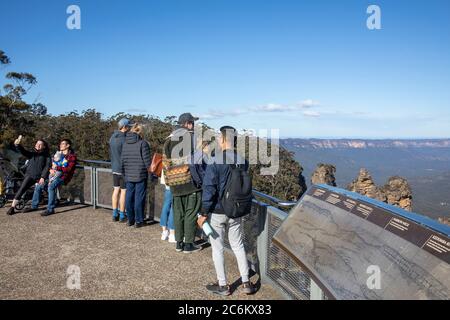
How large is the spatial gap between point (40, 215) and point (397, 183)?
1961 inches

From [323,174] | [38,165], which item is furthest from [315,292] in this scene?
[323,174]

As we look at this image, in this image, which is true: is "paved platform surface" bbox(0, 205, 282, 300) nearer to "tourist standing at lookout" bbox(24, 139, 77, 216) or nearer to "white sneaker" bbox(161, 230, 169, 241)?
"white sneaker" bbox(161, 230, 169, 241)

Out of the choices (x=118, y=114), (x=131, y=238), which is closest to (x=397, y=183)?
(x=118, y=114)

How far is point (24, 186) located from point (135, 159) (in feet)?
10.6

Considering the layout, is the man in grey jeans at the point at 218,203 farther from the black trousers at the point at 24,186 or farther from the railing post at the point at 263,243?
the black trousers at the point at 24,186

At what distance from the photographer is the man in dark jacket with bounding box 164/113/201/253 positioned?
238 inches

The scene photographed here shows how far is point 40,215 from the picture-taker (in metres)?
8.33

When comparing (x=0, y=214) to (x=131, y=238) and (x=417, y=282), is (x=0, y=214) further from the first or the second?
(x=417, y=282)

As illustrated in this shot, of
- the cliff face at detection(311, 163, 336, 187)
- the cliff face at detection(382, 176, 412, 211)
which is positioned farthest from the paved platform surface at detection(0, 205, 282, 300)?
the cliff face at detection(311, 163, 336, 187)

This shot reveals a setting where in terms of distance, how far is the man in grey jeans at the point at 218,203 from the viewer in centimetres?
446

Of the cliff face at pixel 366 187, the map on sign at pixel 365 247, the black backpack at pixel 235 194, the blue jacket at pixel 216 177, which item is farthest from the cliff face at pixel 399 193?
the map on sign at pixel 365 247

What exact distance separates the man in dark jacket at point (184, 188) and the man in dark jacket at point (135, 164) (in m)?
1.01

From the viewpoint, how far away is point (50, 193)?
8.34 metres
